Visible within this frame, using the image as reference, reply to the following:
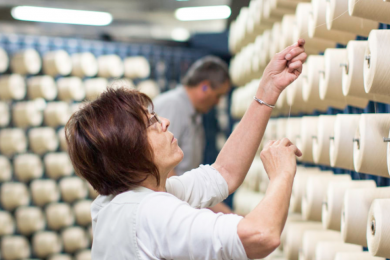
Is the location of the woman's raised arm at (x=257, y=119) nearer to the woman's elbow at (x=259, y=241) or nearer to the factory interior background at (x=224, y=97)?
the factory interior background at (x=224, y=97)

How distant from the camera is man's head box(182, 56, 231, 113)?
2482 millimetres

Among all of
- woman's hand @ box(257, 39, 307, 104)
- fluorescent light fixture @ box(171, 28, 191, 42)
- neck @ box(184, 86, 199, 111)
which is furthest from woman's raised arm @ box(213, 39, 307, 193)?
fluorescent light fixture @ box(171, 28, 191, 42)

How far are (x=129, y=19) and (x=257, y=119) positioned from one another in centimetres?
541

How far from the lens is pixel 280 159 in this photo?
964 millimetres

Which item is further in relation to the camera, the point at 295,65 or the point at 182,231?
the point at 295,65

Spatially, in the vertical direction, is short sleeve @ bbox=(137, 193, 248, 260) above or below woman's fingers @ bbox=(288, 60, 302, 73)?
below

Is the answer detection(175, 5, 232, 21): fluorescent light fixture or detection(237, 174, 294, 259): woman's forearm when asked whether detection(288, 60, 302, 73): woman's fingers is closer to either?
detection(237, 174, 294, 259): woman's forearm

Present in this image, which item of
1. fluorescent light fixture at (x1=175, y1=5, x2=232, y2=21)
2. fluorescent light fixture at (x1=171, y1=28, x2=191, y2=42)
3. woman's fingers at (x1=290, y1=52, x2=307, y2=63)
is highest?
fluorescent light fixture at (x1=175, y1=5, x2=232, y2=21)

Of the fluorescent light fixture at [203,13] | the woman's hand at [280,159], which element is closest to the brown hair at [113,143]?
the woman's hand at [280,159]

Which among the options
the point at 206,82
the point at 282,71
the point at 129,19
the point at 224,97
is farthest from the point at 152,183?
the point at 129,19

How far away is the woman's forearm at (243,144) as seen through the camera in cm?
122

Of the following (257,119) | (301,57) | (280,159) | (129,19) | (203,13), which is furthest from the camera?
(129,19)

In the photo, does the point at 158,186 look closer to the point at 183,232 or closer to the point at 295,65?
the point at 183,232

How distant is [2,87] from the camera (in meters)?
3.49
